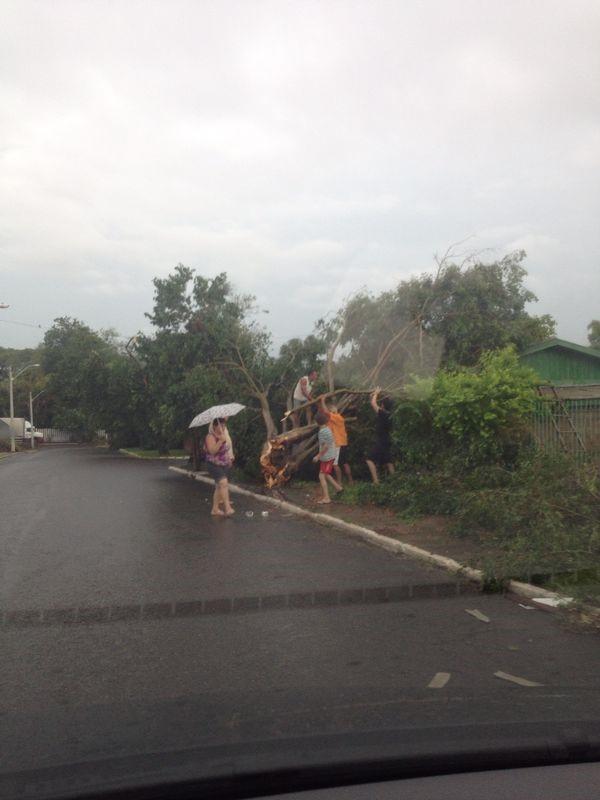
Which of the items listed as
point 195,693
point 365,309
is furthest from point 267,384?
point 195,693

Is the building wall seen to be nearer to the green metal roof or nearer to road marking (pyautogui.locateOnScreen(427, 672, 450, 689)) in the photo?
the green metal roof

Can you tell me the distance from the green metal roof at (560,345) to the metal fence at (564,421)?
7.79 meters

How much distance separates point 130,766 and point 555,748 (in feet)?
5.08

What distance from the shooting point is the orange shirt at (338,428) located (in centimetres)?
1526

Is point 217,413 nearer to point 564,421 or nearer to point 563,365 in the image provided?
point 564,421

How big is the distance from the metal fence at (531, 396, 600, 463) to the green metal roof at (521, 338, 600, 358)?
25.5 ft

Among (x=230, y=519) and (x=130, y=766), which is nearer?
(x=130, y=766)

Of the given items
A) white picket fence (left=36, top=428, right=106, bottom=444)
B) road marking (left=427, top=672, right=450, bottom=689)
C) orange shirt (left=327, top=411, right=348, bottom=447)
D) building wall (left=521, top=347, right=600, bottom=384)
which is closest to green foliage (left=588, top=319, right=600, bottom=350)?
building wall (left=521, top=347, right=600, bottom=384)

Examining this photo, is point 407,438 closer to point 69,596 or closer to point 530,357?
point 69,596

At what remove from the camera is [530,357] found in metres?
21.3

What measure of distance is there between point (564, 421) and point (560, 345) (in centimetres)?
956

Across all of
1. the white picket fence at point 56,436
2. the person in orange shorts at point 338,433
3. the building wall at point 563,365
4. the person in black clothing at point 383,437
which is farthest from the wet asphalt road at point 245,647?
the white picket fence at point 56,436

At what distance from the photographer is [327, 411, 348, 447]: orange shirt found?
15.3 metres

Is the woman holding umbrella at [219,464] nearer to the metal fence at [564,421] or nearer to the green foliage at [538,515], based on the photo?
the green foliage at [538,515]
